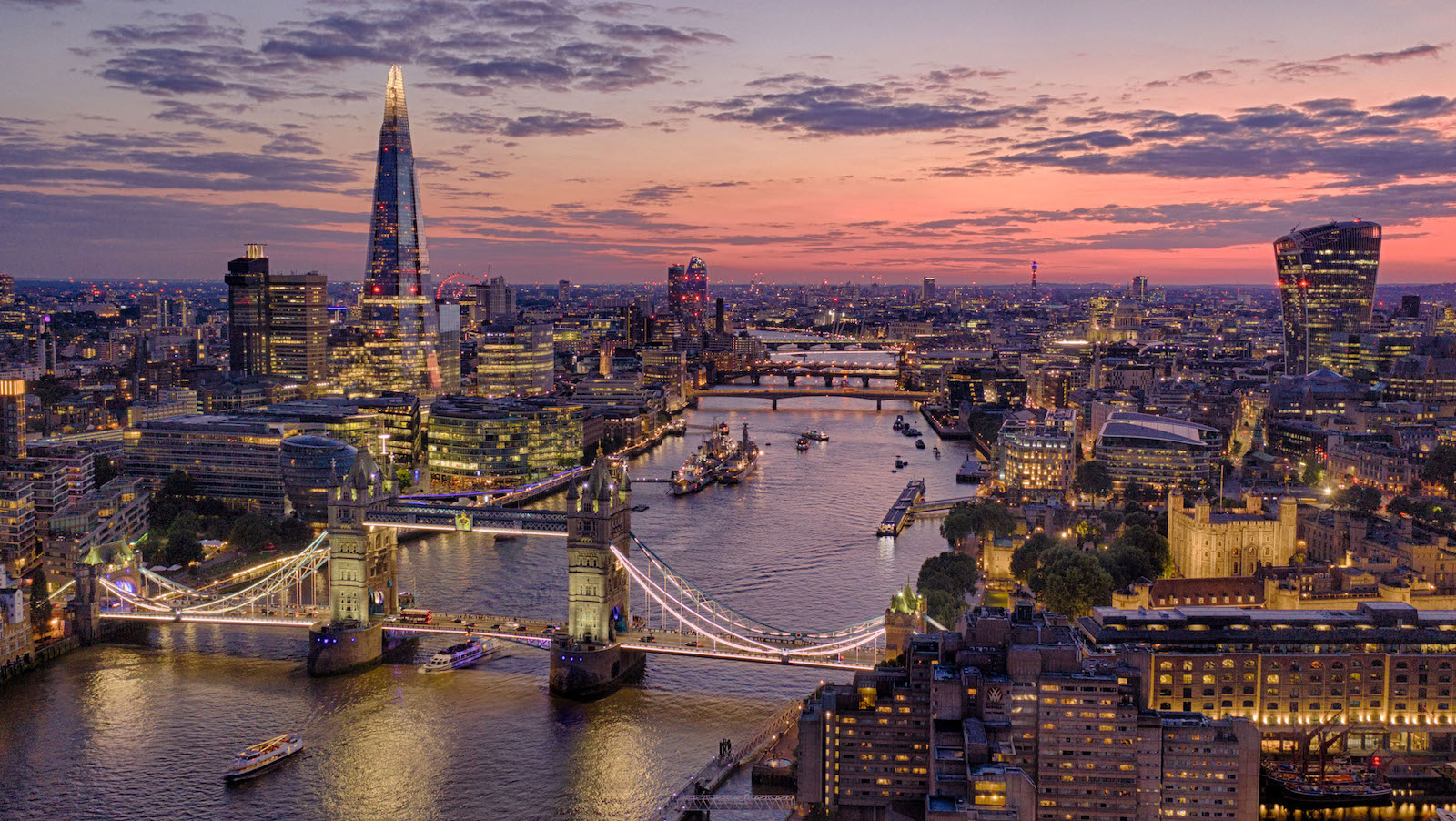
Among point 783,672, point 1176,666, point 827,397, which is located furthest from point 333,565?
point 827,397

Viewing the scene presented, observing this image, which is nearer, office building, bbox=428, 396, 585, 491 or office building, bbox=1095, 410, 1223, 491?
office building, bbox=1095, 410, 1223, 491

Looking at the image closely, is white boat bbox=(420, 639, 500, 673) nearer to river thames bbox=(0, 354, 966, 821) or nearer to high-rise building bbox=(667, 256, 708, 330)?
river thames bbox=(0, 354, 966, 821)

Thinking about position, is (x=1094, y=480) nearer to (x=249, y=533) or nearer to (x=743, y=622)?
(x=743, y=622)

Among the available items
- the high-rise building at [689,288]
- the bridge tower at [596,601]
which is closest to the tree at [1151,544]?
the bridge tower at [596,601]

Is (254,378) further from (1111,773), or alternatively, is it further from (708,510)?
(1111,773)

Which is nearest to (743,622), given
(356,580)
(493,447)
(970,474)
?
(356,580)

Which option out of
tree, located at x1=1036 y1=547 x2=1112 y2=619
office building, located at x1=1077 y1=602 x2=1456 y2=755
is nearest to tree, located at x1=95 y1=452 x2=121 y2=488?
tree, located at x1=1036 y1=547 x2=1112 y2=619
